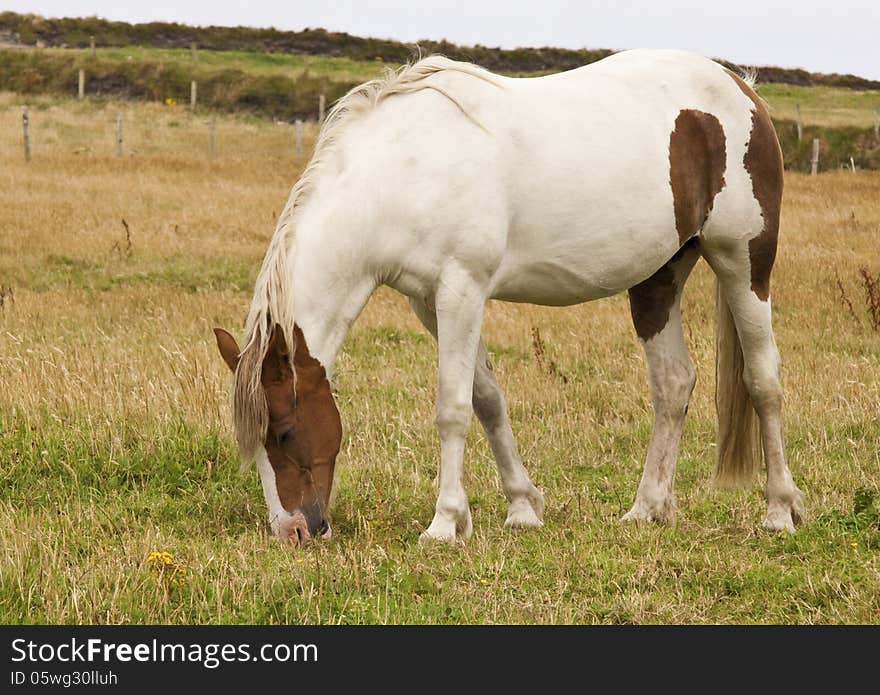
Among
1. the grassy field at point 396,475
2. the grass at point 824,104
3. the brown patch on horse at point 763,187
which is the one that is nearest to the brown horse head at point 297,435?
the grassy field at point 396,475

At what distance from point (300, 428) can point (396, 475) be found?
5.09 ft

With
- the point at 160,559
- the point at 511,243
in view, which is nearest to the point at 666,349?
the point at 511,243

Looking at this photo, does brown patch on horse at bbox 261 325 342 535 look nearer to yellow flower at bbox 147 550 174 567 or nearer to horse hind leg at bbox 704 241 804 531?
yellow flower at bbox 147 550 174 567

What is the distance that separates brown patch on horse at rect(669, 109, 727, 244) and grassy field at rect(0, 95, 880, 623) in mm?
1642

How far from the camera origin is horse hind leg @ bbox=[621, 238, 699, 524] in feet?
20.6

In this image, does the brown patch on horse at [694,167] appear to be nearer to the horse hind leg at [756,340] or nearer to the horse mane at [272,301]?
the horse hind leg at [756,340]

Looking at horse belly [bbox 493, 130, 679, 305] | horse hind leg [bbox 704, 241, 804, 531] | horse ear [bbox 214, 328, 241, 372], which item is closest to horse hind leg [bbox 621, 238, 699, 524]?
horse hind leg [bbox 704, 241, 804, 531]

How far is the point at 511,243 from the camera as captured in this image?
548 centimetres

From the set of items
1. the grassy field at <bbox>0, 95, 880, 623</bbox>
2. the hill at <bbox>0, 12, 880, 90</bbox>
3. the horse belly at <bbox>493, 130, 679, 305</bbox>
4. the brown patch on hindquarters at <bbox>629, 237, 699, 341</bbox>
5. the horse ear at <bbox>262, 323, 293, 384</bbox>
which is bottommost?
the grassy field at <bbox>0, 95, 880, 623</bbox>

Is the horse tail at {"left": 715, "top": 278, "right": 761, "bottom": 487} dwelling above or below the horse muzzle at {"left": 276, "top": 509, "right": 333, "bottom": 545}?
above

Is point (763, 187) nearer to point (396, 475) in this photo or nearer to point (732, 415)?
point (732, 415)

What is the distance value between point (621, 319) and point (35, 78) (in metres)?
38.1

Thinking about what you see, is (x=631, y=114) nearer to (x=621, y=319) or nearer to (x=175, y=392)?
(x=175, y=392)

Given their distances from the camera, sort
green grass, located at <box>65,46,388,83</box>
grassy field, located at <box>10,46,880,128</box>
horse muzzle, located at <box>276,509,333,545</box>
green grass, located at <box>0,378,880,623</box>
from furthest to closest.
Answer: green grass, located at <box>65,46,388,83</box>, grassy field, located at <box>10,46,880,128</box>, horse muzzle, located at <box>276,509,333,545</box>, green grass, located at <box>0,378,880,623</box>
